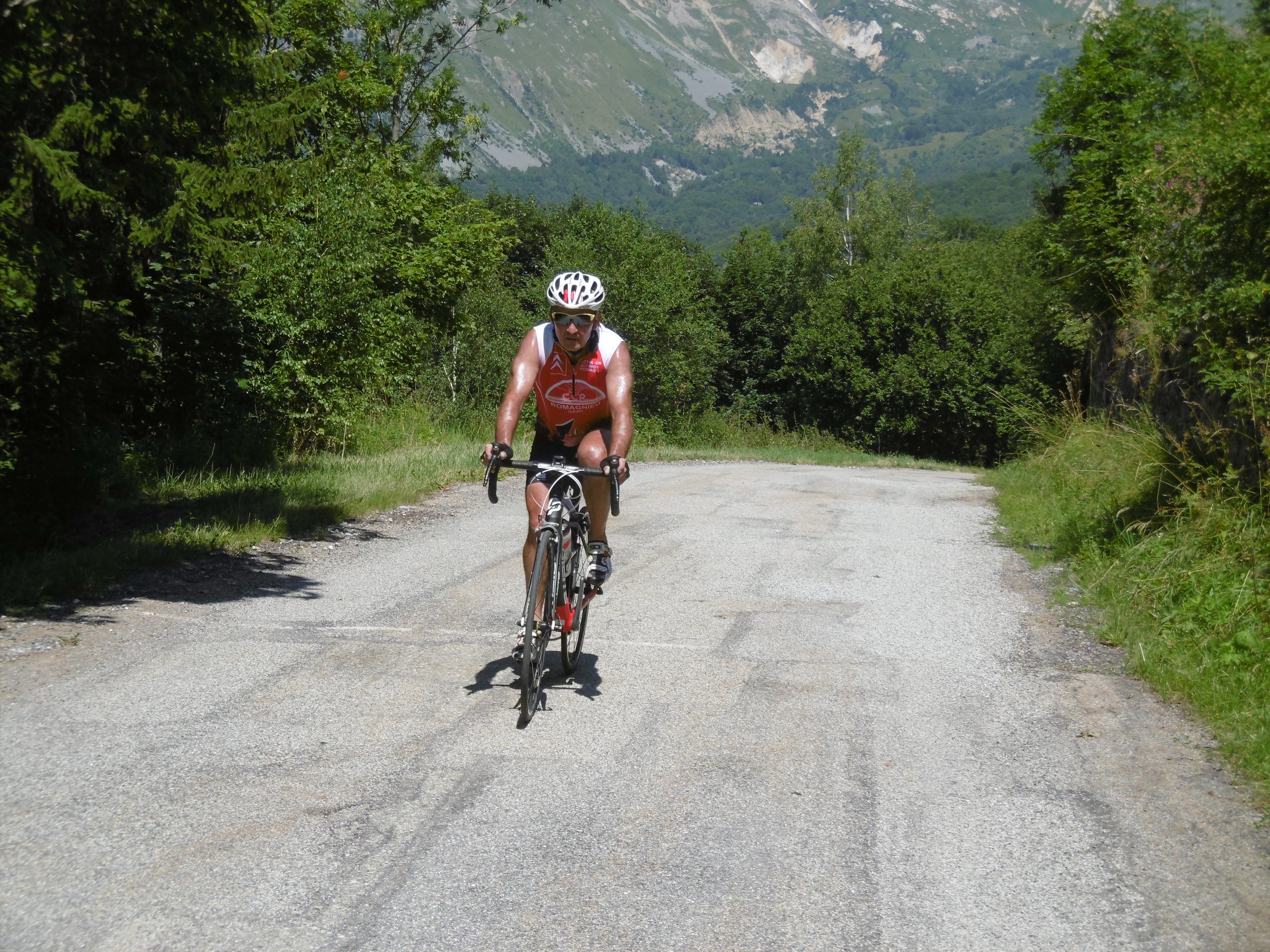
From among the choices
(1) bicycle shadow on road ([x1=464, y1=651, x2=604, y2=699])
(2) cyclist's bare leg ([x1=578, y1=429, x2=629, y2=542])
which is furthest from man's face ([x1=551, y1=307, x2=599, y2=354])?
(1) bicycle shadow on road ([x1=464, y1=651, x2=604, y2=699])

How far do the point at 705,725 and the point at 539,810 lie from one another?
4.21 ft

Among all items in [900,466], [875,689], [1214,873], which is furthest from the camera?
[900,466]

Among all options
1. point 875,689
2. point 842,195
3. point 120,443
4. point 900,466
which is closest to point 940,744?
point 875,689

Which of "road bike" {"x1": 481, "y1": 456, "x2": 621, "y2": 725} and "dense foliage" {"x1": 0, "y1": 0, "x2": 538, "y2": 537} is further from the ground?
"dense foliage" {"x1": 0, "y1": 0, "x2": 538, "y2": 537}

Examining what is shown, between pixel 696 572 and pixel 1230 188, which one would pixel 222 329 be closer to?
pixel 696 572

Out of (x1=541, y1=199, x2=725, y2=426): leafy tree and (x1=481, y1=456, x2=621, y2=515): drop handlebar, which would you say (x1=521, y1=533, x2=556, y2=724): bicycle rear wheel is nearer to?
(x1=481, y1=456, x2=621, y2=515): drop handlebar

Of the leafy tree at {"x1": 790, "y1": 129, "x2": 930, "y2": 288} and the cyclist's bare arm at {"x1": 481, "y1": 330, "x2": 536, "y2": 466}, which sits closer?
the cyclist's bare arm at {"x1": 481, "y1": 330, "x2": 536, "y2": 466}

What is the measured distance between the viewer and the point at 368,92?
27.6 meters

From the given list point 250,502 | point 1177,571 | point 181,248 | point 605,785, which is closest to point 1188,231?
point 1177,571

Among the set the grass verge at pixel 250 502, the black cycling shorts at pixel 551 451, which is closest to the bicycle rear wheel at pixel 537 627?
the black cycling shorts at pixel 551 451

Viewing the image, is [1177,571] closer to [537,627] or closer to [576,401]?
[576,401]

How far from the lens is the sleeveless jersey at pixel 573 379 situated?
566 centimetres

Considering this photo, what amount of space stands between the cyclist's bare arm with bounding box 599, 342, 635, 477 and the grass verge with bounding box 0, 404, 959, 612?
4.00m

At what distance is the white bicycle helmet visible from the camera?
539cm
